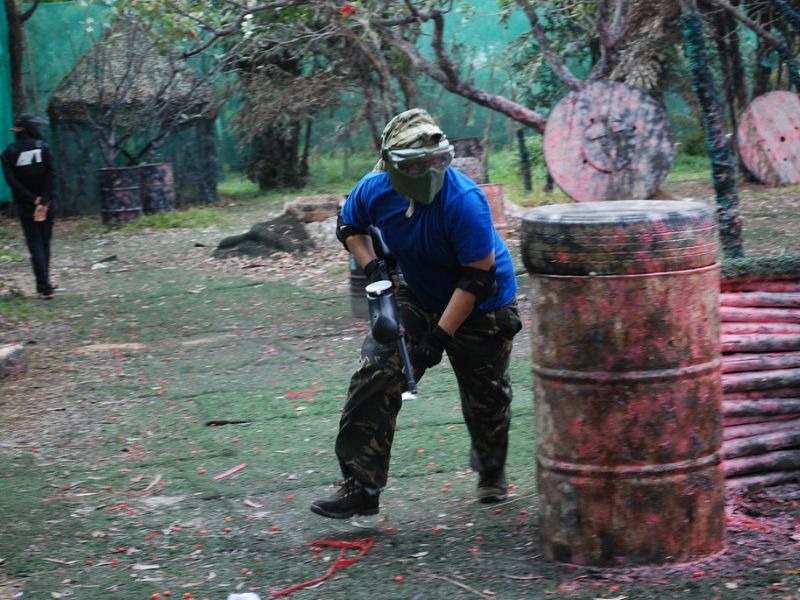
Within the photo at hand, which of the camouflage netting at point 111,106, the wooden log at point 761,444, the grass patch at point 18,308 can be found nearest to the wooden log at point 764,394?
the wooden log at point 761,444

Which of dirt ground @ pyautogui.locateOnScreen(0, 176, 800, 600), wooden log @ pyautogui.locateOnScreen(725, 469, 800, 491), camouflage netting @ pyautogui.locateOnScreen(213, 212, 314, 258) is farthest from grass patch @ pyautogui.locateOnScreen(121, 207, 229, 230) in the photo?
wooden log @ pyautogui.locateOnScreen(725, 469, 800, 491)

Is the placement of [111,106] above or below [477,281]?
above

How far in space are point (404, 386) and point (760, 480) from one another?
151 centimetres

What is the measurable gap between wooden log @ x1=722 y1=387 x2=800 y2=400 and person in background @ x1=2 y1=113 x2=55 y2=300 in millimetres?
8612

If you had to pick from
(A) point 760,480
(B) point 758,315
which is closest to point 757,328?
(B) point 758,315

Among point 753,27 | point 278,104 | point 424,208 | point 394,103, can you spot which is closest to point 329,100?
point 278,104

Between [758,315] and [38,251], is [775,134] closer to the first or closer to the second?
[38,251]

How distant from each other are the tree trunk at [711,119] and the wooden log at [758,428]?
7.43ft

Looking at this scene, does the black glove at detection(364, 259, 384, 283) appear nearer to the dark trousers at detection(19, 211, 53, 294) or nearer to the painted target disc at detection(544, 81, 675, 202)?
the painted target disc at detection(544, 81, 675, 202)

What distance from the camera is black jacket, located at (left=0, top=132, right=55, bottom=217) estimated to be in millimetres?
11375

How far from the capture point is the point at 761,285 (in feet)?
15.3

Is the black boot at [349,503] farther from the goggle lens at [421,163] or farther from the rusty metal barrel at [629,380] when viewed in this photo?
the goggle lens at [421,163]

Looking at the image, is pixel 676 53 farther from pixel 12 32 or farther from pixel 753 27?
pixel 12 32

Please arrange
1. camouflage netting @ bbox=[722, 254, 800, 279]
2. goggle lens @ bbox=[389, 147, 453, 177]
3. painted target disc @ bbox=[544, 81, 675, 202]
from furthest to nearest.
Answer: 1. painted target disc @ bbox=[544, 81, 675, 202]
2. camouflage netting @ bbox=[722, 254, 800, 279]
3. goggle lens @ bbox=[389, 147, 453, 177]
